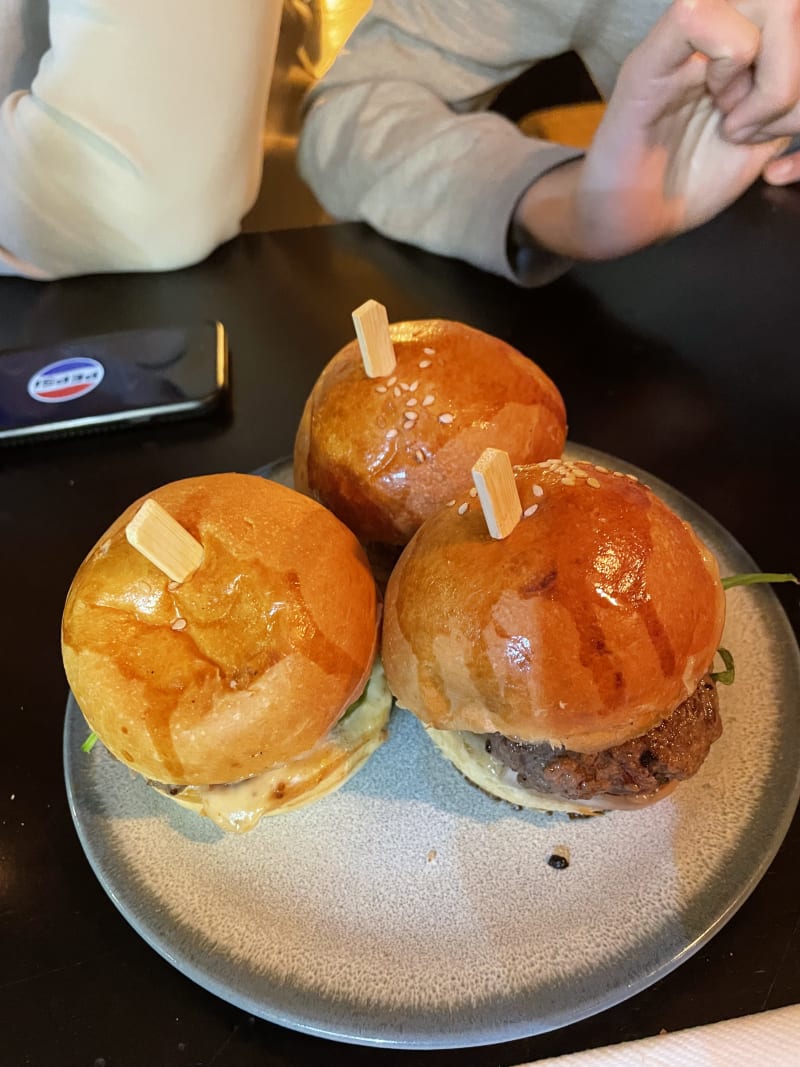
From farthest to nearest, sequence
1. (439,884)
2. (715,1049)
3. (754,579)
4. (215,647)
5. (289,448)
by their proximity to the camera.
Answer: (289,448)
(754,579)
(439,884)
(215,647)
(715,1049)

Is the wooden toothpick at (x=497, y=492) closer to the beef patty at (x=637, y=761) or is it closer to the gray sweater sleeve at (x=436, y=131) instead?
the beef patty at (x=637, y=761)

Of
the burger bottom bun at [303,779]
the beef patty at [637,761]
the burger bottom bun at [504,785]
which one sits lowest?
the burger bottom bun at [303,779]

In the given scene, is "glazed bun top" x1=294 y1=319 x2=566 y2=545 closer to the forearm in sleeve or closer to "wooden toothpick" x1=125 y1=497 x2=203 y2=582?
"wooden toothpick" x1=125 y1=497 x2=203 y2=582

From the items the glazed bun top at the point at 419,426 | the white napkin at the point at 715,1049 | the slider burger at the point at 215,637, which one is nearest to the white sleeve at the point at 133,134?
the glazed bun top at the point at 419,426

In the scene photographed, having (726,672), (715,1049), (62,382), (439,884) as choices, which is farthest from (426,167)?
(715,1049)

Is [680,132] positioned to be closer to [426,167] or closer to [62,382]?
[426,167]

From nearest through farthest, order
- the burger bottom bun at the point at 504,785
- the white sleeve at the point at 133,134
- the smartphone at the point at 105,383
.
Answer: the burger bottom bun at the point at 504,785 < the smartphone at the point at 105,383 < the white sleeve at the point at 133,134
